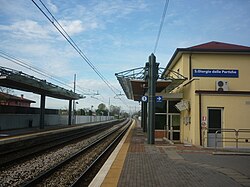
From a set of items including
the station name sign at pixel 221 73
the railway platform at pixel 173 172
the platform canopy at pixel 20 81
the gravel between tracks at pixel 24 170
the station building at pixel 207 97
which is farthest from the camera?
the platform canopy at pixel 20 81

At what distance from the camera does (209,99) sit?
17891 millimetres

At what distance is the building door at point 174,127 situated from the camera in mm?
23234

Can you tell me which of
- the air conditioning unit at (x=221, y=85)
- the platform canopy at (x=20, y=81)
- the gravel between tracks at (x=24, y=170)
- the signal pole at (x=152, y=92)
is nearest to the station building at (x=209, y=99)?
the air conditioning unit at (x=221, y=85)

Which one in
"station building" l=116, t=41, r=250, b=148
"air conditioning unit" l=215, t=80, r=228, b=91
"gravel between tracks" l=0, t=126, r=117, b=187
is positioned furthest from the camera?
"air conditioning unit" l=215, t=80, r=228, b=91

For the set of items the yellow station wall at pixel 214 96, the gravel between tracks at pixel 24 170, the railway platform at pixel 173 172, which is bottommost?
the gravel between tracks at pixel 24 170

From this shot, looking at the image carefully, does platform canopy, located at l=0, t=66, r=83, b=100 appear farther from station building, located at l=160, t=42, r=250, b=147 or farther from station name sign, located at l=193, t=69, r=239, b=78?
station name sign, located at l=193, t=69, r=239, b=78

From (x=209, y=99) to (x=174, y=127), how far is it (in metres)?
5.98

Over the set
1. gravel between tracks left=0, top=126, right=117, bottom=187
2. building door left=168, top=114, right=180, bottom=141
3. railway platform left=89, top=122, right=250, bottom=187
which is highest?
building door left=168, top=114, right=180, bottom=141

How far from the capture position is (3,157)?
13914mm

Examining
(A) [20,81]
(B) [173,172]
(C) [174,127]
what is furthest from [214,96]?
(A) [20,81]

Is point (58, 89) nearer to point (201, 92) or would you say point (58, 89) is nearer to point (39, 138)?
point (39, 138)

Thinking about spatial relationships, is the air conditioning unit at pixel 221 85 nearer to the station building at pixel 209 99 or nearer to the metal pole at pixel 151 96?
the station building at pixel 209 99

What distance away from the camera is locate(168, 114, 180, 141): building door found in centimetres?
2323

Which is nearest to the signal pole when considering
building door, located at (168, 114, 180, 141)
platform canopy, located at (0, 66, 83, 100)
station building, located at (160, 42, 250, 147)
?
station building, located at (160, 42, 250, 147)
